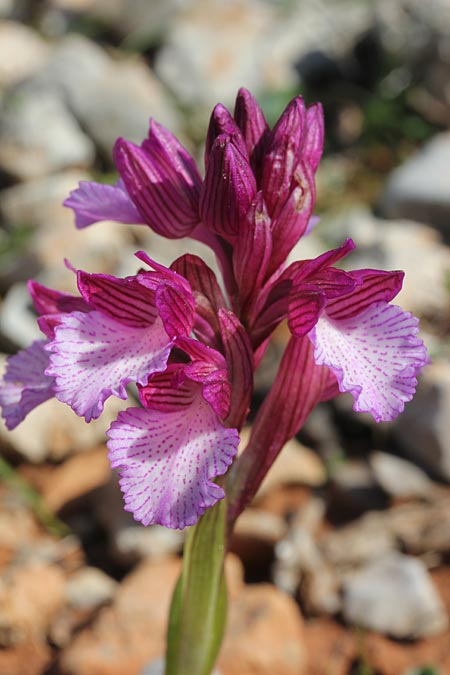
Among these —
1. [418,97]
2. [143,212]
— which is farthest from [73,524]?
[418,97]

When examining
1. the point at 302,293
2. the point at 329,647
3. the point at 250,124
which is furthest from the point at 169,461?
the point at 329,647

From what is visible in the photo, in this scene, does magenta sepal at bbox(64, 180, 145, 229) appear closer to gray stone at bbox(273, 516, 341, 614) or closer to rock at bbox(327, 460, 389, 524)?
gray stone at bbox(273, 516, 341, 614)

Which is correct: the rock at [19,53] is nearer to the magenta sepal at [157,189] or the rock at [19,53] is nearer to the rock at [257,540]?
the rock at [257,540]

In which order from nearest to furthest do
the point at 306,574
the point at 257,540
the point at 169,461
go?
the point at 169,461 < the point at 306,574 < the point at 257,540

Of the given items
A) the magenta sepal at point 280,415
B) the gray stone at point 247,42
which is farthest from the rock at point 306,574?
the gray stone at point 247,42

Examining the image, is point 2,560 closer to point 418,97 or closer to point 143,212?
point 143,212

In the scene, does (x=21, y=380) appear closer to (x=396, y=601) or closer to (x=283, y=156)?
(x=283, y=156)

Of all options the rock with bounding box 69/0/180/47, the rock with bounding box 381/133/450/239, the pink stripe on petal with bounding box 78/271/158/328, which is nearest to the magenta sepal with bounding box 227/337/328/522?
the pink stripe on petal with bounding box 78/271/158/328
